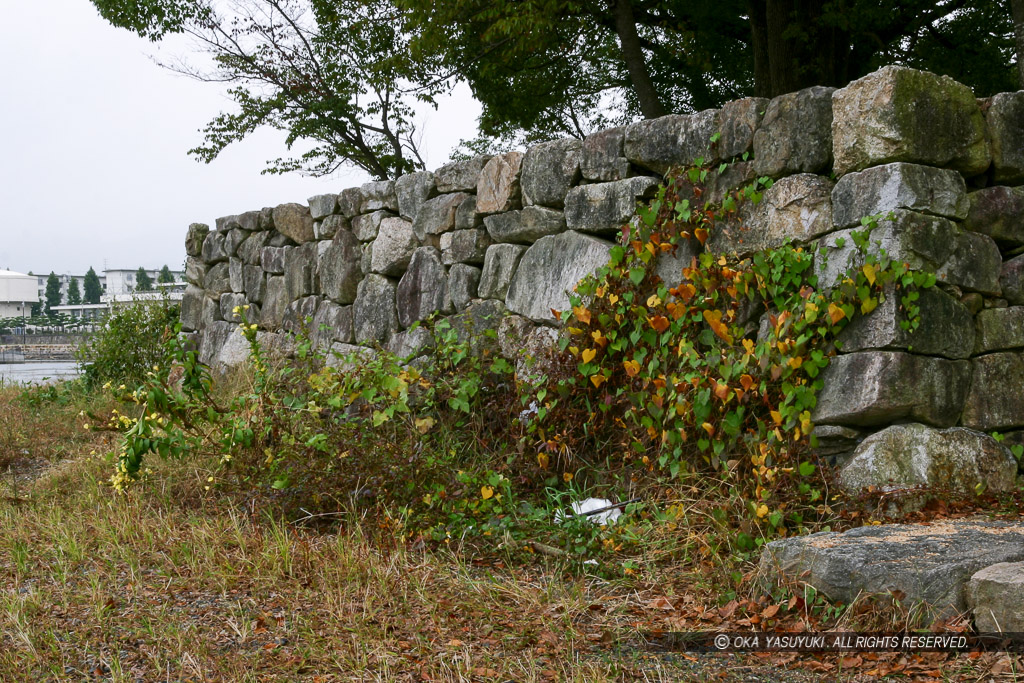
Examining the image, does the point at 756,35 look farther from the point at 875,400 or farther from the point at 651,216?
the point at 875,400

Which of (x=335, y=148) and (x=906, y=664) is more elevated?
(x=335, y=148)

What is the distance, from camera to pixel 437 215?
607 centimetres

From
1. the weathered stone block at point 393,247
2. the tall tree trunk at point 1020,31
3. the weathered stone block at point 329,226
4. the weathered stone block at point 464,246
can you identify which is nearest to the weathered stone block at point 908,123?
the tall tree trunk at point 1020,31

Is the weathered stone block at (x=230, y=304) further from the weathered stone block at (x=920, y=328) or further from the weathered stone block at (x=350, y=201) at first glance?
the weathered stone block at (x=920, y=328)

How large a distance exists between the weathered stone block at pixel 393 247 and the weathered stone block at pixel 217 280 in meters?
2.87

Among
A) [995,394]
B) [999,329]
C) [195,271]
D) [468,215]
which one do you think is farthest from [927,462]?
[195,271]

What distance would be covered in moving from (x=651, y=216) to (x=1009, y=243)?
1.60m

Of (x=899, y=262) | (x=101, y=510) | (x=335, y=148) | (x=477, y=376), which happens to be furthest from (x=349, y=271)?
(x=335, y=148)

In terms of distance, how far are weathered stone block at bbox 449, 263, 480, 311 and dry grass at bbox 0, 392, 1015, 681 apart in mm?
2003

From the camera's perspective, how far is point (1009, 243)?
402cm

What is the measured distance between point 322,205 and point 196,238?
9.18 ft

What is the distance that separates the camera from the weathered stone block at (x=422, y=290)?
600 centimetres

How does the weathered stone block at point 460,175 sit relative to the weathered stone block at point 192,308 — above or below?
above

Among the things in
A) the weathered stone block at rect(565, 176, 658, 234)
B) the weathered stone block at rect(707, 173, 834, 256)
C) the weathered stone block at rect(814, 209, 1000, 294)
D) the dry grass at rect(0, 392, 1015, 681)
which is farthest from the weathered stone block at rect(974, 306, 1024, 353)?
the weathered stone block at rect(565, 176, 658, 234)
